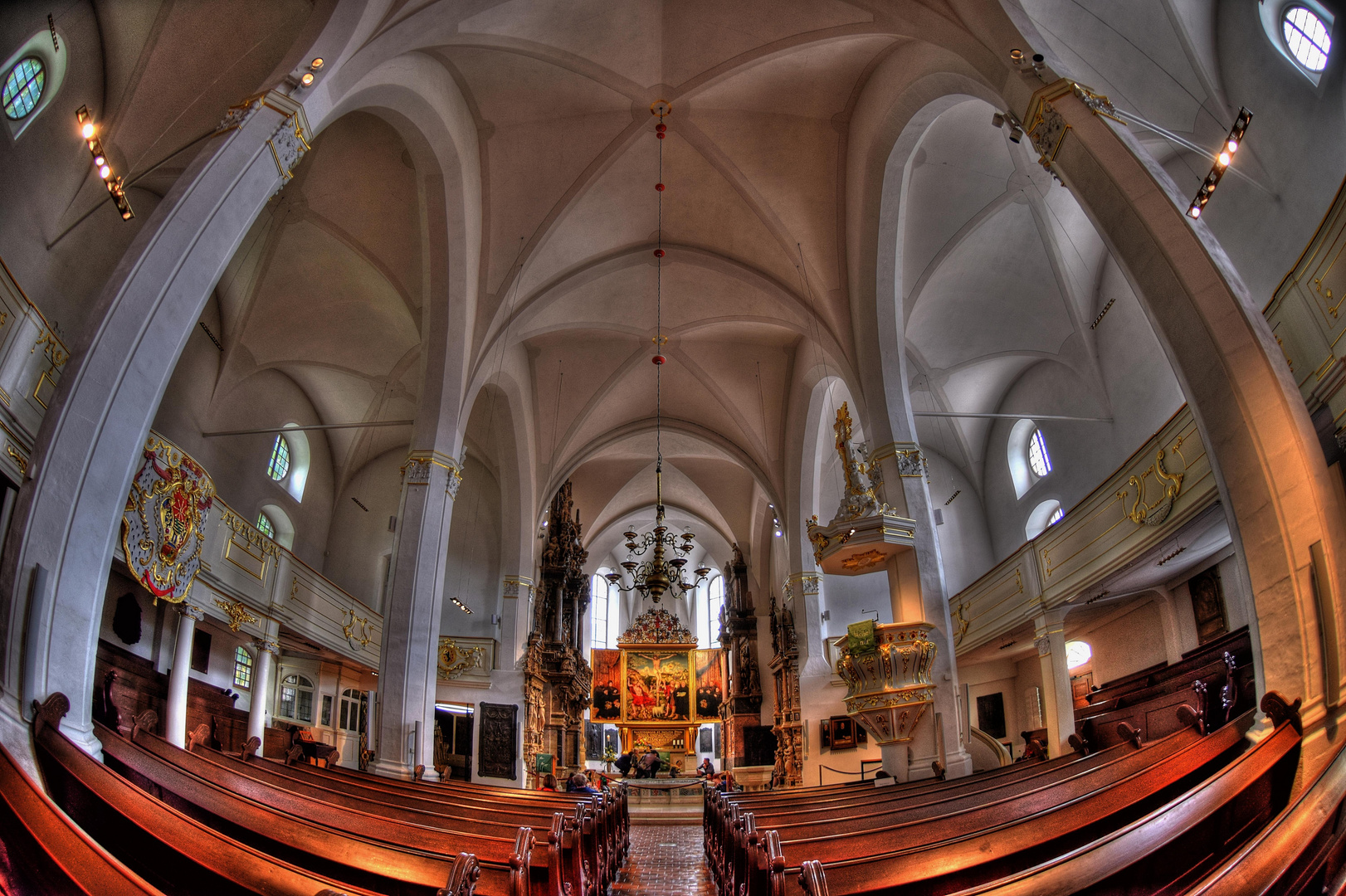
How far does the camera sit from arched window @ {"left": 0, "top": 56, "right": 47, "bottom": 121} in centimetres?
803

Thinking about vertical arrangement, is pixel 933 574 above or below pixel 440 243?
below

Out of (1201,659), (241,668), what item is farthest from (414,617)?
(1201,659)

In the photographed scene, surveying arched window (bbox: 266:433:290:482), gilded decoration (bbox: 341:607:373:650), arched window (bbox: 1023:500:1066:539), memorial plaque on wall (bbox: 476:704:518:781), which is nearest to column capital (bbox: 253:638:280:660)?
gilded decoration (bbox: 341:607:373:650)

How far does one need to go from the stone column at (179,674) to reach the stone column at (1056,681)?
12.7m

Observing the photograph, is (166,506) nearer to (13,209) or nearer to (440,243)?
(13,209)

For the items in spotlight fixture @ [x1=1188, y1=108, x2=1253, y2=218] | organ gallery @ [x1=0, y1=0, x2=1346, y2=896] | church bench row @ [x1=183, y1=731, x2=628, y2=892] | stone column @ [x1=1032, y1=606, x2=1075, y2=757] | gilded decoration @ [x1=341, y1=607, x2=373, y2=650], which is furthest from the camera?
gilded decoration @ [x1=341, y1=607, x2=373, y2=650]

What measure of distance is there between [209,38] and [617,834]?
35.5 ft

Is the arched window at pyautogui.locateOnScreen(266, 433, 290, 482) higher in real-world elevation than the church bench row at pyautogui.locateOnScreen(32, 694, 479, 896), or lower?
higher

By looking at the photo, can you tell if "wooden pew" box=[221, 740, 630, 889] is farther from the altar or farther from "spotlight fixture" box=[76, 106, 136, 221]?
the altar

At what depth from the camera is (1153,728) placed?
6.49m

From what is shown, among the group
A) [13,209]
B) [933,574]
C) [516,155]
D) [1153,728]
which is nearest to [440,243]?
[516,155]

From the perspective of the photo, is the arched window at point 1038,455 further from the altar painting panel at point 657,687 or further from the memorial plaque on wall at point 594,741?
the memorial plaque on wall at point 594,741

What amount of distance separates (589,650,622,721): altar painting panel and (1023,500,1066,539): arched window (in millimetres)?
16064

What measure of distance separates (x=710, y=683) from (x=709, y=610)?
5.29 meters
